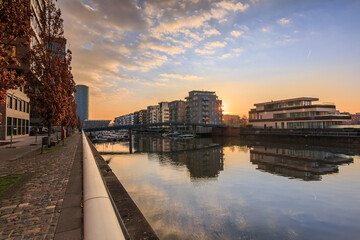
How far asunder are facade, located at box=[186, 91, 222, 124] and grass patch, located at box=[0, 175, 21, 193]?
13431 cm

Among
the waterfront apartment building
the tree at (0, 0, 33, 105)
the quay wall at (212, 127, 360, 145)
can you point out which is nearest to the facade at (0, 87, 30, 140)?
the tree at (0, 0, 33, 105)

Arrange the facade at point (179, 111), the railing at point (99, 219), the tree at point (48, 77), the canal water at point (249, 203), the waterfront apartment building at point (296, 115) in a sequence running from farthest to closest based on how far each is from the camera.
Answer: the facade at point (179, 111) < the waterfront apartment building at point (296, 115) < the tree at point (48, 77) < the canal water at point (249, 203) < the railing at point (99, 219)

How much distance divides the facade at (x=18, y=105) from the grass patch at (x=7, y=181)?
3205cm

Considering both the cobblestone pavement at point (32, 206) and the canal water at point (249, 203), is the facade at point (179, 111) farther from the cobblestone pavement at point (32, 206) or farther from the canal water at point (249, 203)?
the cobblestone pavement at point (32, 206)

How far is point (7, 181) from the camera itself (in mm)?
10031

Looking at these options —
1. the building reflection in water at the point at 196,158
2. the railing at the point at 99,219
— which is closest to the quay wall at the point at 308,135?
the building reflection in water at the point at 196,158

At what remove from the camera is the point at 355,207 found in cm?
1345

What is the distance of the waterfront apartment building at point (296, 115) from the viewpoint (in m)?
74.1

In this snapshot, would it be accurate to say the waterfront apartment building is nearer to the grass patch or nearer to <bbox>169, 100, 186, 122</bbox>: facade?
<bbox>169, 100, 186, 122</bbox>: facade

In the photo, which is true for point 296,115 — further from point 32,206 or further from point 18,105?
point 32,206

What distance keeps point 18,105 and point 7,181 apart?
1826 inches

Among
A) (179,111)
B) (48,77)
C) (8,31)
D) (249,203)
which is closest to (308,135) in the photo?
(249,203)

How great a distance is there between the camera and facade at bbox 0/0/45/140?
37688mm

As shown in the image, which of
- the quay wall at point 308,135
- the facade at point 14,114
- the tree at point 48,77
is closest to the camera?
the tree at point 48,77
